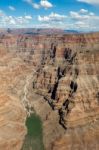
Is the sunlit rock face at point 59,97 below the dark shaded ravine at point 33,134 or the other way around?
the other way around

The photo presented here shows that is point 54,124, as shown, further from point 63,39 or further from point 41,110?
point 63,39

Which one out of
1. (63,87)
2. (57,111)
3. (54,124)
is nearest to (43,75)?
(63,87)

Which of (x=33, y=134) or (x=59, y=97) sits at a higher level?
(x=59, y=97)

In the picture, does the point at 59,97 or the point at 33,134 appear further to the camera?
the point at 59,97

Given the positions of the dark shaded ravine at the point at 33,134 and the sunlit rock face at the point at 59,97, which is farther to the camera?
the sunlit rock face at the point at 59,97
